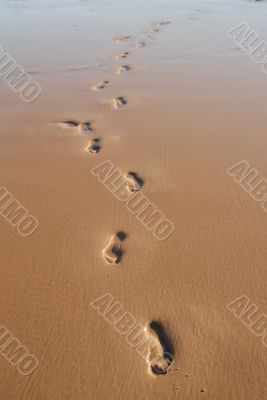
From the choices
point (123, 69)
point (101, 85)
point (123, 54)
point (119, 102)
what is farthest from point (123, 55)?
point (119, 102)

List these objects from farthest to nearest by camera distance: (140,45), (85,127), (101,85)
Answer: (140,45), (101,85), (85,127)

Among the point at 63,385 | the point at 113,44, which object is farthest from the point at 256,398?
the point at 113,44

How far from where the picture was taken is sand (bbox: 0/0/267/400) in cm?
275

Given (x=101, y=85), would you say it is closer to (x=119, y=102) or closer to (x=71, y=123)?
(x=119, y=102)

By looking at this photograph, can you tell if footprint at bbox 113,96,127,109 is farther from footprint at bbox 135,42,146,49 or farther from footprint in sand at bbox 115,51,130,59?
footprint at bbox 135,42,146,49

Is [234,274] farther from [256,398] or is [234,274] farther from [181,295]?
[256,398]

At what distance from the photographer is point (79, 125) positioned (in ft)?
19.2

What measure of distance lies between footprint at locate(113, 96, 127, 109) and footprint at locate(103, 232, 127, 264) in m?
3.29

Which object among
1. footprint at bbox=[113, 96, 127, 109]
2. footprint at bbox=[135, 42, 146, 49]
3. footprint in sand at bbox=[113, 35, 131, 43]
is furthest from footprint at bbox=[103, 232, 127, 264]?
footprint in sand at bbox=[113, 35, 131, 43]

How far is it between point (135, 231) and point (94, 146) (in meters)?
1.86

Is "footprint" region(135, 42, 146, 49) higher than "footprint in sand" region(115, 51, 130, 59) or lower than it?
higher

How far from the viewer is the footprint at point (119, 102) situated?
6477 millimetres

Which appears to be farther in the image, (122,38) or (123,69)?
(122,38)

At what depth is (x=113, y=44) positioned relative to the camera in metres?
9.58
